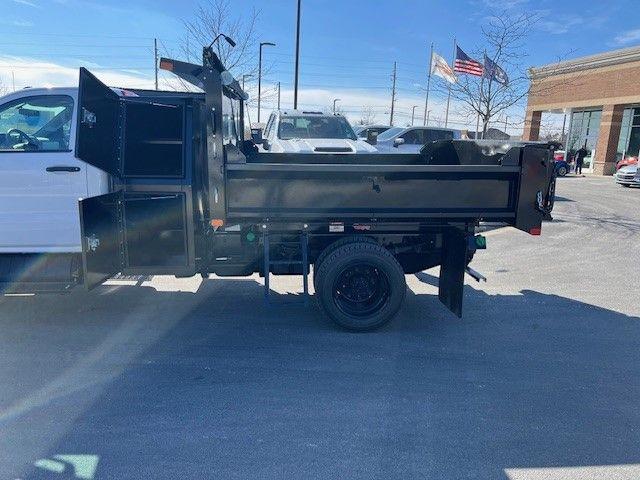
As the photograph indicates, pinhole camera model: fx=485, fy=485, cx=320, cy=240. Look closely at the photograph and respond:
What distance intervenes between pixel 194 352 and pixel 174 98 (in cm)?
245

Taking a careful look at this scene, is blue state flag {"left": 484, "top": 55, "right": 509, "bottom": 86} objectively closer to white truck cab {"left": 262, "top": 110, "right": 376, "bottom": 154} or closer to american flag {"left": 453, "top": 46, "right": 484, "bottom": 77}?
american flag {"left": 453, "top": 46, "right": 484, "bottom": 77}

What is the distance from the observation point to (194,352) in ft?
14.1

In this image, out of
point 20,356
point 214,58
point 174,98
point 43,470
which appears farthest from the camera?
point 174,98

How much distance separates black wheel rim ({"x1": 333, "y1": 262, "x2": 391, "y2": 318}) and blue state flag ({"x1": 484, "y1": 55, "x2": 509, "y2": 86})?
41.7 ft

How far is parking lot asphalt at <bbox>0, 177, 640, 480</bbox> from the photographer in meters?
2.90

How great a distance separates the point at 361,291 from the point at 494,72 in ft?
42.4

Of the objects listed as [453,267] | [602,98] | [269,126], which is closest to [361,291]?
[453,267]

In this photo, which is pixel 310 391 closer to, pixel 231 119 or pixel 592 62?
pixel 231 119

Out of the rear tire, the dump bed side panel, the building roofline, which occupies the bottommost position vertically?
the rear tire

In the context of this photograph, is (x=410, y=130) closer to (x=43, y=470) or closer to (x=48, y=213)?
(x=48, y=213)

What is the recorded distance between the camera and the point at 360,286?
481 centimetres

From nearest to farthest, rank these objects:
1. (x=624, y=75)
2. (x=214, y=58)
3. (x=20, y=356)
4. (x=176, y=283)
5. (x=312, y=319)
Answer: (x=20, y=356), (x=214, y=58), (x=312, y=319), (x=176, y=283), (x=624, y=75)

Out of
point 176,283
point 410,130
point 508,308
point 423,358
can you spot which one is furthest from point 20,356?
point 410,130

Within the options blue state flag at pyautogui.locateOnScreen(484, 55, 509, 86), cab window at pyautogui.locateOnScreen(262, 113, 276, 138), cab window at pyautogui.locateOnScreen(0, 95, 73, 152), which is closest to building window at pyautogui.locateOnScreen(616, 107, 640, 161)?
blue state flag at pyautogui.locateOnScreen(484, 55, 509, 86)
